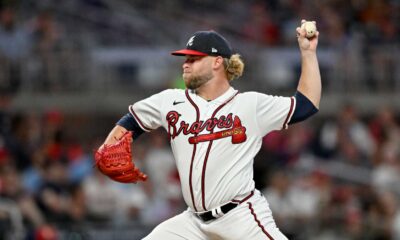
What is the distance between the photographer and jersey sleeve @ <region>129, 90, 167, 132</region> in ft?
21.2

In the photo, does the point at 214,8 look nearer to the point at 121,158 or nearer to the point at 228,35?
the point at 228,35

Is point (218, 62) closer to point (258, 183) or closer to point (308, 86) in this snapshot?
point (308, 86)

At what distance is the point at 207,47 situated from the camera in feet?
21.0

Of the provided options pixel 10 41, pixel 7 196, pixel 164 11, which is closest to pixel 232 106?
pixel 7 196

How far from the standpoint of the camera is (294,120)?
6270mm

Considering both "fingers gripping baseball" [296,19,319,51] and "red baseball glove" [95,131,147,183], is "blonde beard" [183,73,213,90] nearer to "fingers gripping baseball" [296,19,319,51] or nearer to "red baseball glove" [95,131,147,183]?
"red baseball glove" [95,131,147,183]

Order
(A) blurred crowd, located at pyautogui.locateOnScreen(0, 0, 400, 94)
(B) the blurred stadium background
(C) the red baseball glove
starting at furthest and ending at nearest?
(A) blurred crowd, located at pyautogui.locateOnScreen(0, 0, 400, 94)
(B) the blurred stadium background
(C) the red baseball glove

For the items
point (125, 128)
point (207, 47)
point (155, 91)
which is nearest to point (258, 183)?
point (155, 91)

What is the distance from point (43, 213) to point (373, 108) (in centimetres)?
592

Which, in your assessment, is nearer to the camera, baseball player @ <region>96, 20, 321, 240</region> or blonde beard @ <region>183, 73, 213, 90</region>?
baseball player @ <region>96, 20, 321, 240</region>

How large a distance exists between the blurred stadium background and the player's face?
4.99 m

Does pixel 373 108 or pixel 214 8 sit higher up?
pixel 214 8

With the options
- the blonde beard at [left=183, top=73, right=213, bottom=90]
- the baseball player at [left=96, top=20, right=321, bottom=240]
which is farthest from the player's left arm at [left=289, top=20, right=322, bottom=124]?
the blonde beard at [left=183, top=73, right=213, bottom=90]

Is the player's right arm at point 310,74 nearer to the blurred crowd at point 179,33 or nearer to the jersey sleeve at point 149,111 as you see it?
the jersey sleeve at point 149,111
